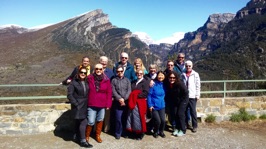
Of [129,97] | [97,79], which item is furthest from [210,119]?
[97,79]

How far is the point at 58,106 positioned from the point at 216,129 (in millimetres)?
4195

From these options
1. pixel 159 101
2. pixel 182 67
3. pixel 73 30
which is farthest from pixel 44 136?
pixel 73 30

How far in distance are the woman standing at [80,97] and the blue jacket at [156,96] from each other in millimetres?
1467

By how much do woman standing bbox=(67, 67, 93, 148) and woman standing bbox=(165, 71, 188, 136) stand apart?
79.2 inches

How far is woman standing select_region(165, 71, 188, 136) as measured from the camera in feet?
21.1

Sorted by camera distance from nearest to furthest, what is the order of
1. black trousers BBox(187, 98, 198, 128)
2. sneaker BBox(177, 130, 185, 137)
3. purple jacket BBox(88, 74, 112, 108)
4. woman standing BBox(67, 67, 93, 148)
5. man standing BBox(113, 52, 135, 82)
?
woman standing BBox(67, 67, 93, 148) < purple jacket BBox(88, 74, 112, 108) < man standing BBox(113, 52, 135, 82) < sneaker BBox(177, 130, 185, 137) < black trousers BBox(187, 98, 198, 128)

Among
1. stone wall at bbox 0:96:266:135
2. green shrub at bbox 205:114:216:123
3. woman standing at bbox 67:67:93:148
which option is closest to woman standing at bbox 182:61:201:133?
green shrub at bbox 205:114:216:123

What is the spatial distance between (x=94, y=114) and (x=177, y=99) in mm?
2003

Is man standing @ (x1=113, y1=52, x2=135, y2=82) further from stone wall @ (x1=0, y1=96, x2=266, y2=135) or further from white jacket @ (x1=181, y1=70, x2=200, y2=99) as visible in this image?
stone wall @ (x1=0, y1=96, x2=266, y2=135)

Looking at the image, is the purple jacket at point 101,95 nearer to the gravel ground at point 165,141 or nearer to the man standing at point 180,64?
the gravel ground at point 165,141

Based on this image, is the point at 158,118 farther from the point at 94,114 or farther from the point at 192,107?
the point at 94,114

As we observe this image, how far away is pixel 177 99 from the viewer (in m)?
6.54

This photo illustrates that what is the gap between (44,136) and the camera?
6.67 metres

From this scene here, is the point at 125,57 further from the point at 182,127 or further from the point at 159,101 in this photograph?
the point at 182,127
